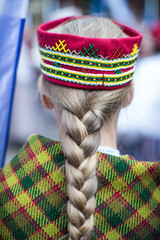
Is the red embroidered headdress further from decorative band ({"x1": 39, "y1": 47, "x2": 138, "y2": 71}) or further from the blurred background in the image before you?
the blurred background

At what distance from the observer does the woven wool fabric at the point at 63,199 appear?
1.07 metres

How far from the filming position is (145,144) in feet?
10.4

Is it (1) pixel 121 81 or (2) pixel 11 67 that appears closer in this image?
(1) pixel 121 81

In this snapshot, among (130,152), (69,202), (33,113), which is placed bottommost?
(130,152)

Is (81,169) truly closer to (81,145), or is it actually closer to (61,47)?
(81,145)

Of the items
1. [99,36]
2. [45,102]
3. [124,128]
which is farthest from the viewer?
[124,128]

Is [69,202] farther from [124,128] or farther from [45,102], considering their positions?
[124,128]

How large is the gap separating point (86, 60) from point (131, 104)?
1.56 meters

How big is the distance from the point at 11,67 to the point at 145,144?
6.85ft

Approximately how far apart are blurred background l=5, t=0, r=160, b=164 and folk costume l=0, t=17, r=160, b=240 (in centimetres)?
129

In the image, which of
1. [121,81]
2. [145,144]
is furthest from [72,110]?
[145,144]

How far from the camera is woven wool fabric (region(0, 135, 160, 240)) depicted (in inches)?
42.0

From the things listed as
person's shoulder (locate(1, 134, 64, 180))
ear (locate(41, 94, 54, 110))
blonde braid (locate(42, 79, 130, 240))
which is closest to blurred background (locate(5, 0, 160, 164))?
ear (locate(41, 94, 54, 110))

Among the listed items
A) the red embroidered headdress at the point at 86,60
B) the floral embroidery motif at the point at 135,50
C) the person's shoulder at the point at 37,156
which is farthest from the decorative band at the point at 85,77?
the person's shoulder at the point at 37,156
